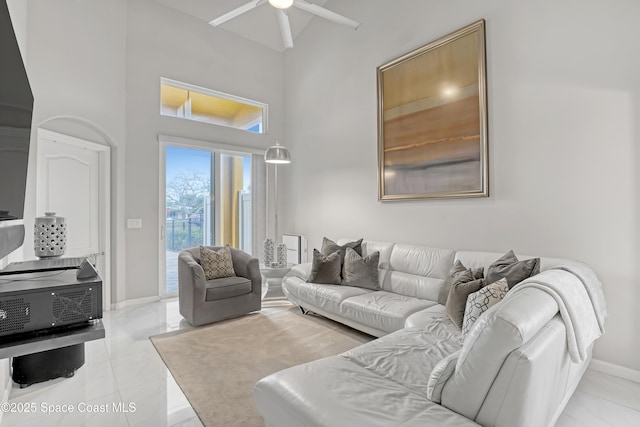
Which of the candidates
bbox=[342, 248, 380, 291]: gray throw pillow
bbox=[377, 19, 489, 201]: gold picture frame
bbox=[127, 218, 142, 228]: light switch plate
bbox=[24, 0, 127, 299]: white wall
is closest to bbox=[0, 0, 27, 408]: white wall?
bbox=[24, 0, 127, 299]: white wall

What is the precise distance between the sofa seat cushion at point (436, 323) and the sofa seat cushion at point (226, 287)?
194 centimetres

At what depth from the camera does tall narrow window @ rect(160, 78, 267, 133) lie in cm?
474

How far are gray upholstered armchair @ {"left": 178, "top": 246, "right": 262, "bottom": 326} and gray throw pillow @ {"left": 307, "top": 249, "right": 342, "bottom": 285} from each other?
698mm

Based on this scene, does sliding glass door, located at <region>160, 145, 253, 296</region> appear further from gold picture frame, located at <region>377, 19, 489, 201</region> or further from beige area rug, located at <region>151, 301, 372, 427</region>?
gold picture frame, located at <region>377, 19, 489, 201</region>

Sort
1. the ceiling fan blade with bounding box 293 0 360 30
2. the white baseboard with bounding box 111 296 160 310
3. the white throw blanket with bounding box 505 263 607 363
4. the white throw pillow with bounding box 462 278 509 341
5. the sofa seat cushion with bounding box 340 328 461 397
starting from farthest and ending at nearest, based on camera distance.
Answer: the white baseboard with bounding box 111 296 160 310 → the ceiling fan blade with bounding box 293 0 360 30 → the white throw pillow with bounding box 462 278 509 341 → the sofa seat cushion with bounding box 340 328 461 397 → the white throw blanket with bounding box 505 263 607 363

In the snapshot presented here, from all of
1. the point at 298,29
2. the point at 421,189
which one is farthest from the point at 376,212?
the point at 298,29

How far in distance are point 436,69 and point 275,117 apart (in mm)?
3094

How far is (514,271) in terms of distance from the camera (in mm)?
2396

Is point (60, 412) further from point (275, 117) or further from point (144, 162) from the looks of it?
point (275, 117)

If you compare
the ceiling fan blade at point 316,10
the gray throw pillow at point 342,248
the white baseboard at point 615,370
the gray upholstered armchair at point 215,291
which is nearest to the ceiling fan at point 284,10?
the ceiling fan blade at point 316,10

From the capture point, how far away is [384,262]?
3.83m

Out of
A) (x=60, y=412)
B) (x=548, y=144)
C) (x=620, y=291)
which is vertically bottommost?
(x=60, y=412)

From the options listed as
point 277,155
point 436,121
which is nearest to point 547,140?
point 436,121

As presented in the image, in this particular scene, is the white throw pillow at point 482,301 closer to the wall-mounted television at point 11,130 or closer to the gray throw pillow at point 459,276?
the gray throw pillow at point 459,276
